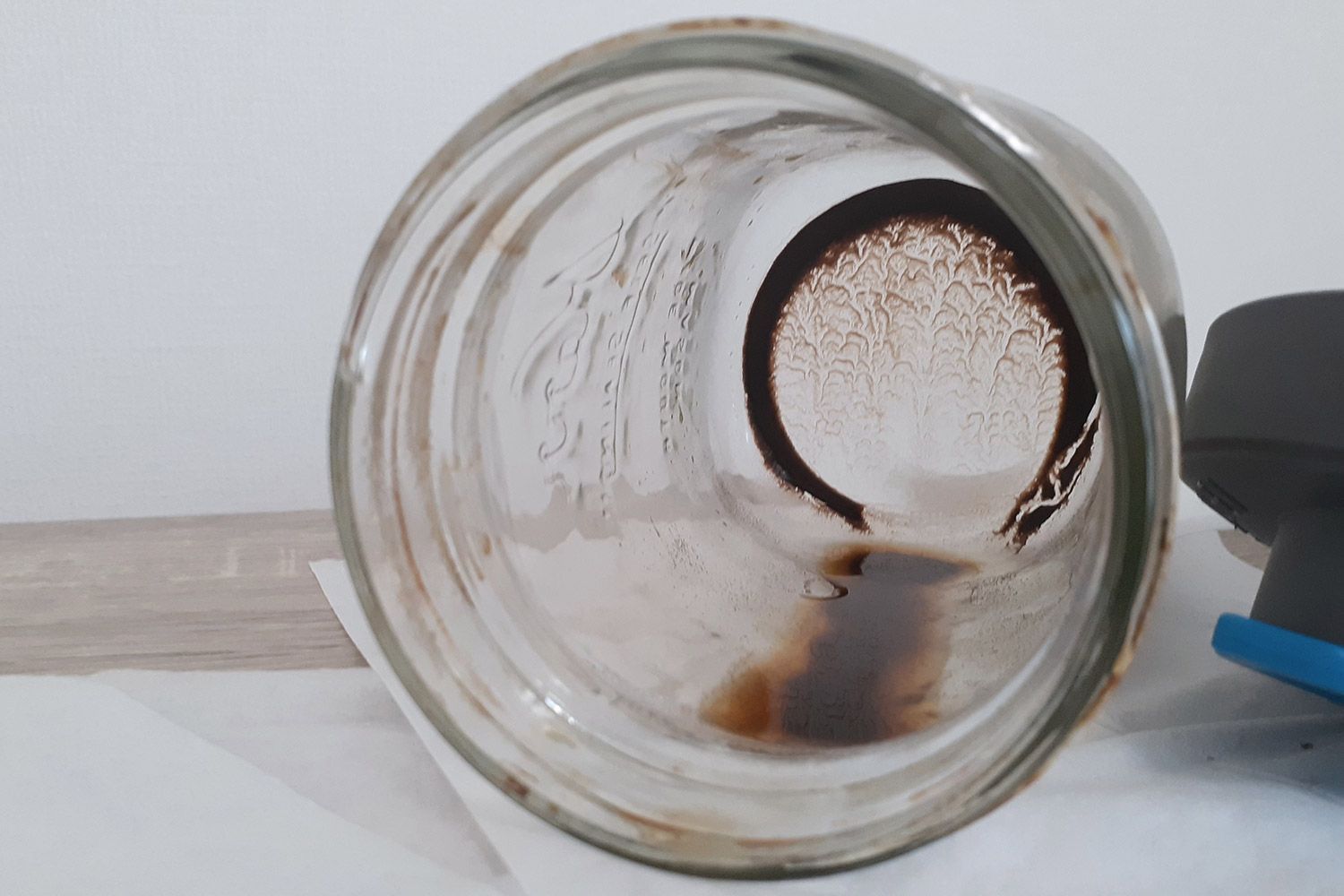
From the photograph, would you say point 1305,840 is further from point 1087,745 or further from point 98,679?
point 98,679

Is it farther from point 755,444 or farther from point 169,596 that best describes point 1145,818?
point 169,596

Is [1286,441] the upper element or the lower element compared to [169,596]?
upper

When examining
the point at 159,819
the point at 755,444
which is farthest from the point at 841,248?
the point at 159,819

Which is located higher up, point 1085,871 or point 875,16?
point 875,16

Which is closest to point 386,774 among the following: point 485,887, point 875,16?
point 485,887

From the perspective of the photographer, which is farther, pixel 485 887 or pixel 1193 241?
pixel 1193 241

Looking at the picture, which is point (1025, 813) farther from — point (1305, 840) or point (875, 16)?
point (875, 16)

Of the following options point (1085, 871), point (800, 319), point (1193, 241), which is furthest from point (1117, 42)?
point (1085, 871)
